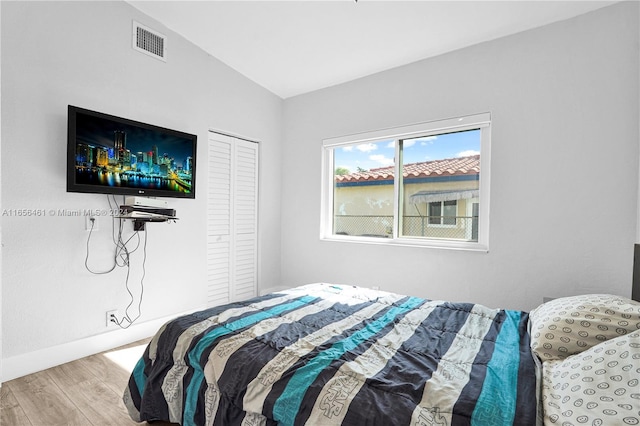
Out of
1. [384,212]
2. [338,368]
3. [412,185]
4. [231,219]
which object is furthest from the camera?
[231,219]

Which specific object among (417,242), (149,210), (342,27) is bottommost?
(417,242)

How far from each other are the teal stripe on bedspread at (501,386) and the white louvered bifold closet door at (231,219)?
2.77m

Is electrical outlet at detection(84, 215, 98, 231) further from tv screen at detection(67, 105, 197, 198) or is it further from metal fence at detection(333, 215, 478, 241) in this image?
metal fence at detection(333, 215, 478, 241)

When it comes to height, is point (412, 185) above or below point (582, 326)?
above

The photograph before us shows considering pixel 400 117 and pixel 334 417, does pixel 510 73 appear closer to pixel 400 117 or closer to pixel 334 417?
pixel 400 117

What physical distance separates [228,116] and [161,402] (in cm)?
278

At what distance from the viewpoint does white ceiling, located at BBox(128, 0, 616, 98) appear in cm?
246

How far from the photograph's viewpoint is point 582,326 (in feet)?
4.48

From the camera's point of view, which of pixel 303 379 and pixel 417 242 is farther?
pixel 417 242

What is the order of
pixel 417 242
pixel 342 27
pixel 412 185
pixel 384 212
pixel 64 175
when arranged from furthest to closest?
pixel 384 212, pixel 412 185, pixel 417 242, pixel 342 27, pixel 64 175

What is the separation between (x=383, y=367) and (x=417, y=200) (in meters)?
2.26

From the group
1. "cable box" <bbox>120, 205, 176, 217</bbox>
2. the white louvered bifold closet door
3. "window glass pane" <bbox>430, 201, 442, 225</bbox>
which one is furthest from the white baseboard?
"window glass pane" <bbox>430, 201, 442, 225</bbox>

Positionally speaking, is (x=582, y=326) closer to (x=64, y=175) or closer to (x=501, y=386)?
(x=501, y=386)

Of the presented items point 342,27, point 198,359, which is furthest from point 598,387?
point 342,27
